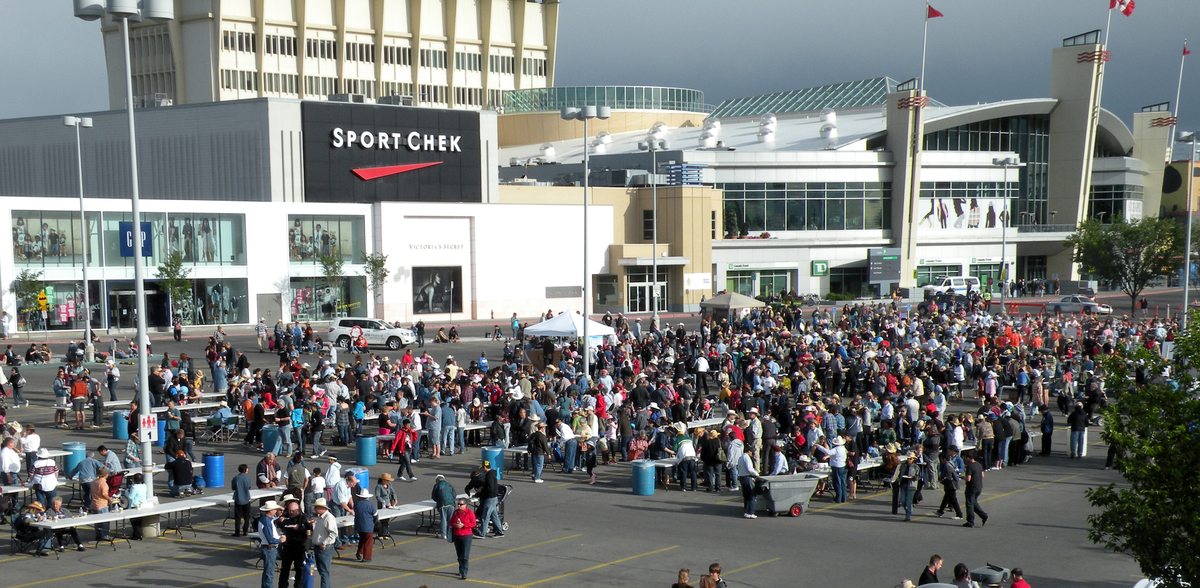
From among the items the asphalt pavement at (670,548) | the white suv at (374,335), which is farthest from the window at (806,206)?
the asphalt pavement at (670,548)

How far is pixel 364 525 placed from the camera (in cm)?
1625

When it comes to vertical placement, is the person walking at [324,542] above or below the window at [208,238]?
below

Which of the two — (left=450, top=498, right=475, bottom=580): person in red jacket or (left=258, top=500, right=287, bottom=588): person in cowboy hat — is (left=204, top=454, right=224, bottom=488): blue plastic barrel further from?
(left=450, top=498, right=475, bottom=580): person in red jacket

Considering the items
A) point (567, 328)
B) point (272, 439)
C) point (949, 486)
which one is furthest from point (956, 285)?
point (272, 439)

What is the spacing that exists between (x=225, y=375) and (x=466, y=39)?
8859 centimetres

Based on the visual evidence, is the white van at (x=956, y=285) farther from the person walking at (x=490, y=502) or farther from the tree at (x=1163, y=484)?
the tree at (x=1163, y=484)

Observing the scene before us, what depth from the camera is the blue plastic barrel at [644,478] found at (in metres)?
21.0

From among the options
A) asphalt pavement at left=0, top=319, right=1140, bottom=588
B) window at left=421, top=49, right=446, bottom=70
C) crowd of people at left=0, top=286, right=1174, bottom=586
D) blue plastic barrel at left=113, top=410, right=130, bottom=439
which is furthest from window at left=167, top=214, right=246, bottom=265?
window at left=421, top=49, right=446, bottom=70

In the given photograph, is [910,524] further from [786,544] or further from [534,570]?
[534,570]

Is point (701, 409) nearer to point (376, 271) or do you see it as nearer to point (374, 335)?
point (374, 335)

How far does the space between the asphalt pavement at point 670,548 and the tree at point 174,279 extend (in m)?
37.9

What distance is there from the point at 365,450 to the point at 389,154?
146 ft

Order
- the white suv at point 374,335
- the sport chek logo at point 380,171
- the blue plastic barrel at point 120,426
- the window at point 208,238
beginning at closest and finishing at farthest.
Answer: the blue plastic barrel at point 120,426 → the white suv at point 374,335 → the window at point 208,238 → the sport chek logo at point 380,171

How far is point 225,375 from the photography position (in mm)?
34469
